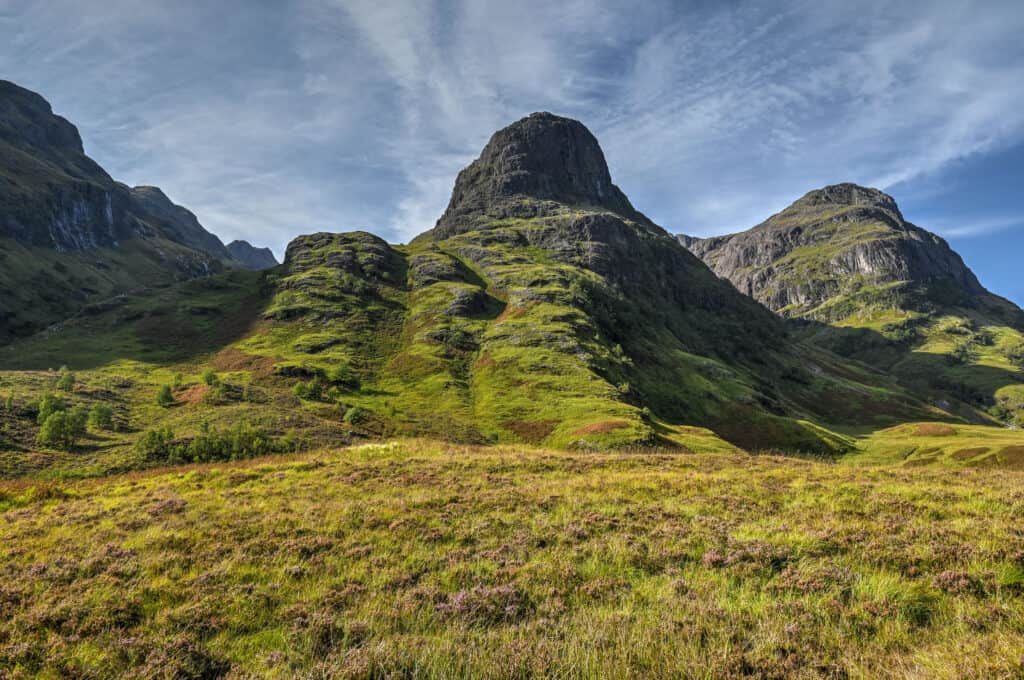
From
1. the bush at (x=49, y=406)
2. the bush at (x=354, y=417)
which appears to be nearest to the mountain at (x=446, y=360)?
the bush at (x=354, y=417)

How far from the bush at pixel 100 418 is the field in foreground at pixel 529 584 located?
31.9 meters

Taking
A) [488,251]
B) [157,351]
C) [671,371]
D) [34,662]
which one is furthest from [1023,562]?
[488,251]

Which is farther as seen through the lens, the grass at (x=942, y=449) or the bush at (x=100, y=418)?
the grass at (x=942, y=449)

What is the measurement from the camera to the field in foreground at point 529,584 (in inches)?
297

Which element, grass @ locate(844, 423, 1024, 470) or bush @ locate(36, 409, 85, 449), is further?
grass @ locate(844, 423, 1024, 470)

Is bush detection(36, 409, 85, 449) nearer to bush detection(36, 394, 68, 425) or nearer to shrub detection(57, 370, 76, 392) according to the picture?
bush detection(36, 394, 68, 425)

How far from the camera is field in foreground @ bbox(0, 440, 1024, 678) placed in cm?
754

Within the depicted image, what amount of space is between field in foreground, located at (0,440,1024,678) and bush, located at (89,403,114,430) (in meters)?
31.9

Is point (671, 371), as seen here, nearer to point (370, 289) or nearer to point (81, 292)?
point (370, 289)

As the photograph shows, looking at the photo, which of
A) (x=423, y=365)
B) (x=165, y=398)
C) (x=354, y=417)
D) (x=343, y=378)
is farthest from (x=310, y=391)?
(x=423, y=365)

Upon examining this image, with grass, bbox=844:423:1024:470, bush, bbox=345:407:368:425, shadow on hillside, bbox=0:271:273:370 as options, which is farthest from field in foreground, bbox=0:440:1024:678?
shadow on hillside, bbox=0:271:273:370

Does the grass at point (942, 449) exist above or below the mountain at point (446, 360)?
below

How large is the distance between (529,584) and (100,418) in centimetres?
5384

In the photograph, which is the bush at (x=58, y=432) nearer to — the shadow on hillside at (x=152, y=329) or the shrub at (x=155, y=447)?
the shrub at (x=155, y=447)
